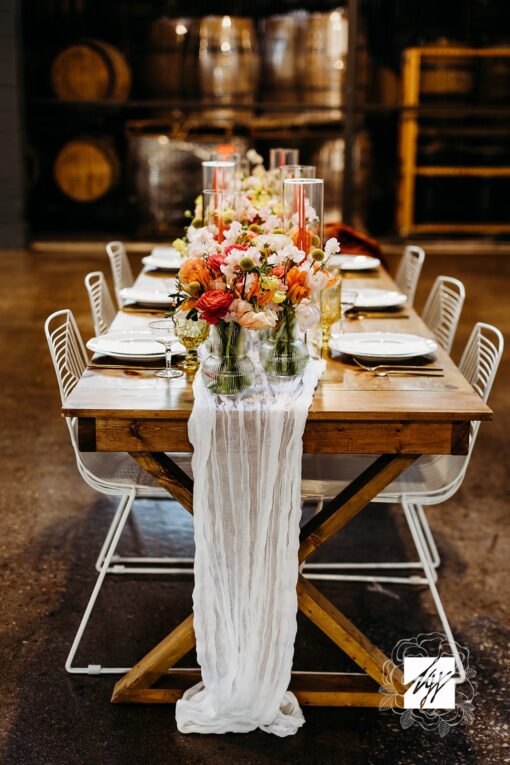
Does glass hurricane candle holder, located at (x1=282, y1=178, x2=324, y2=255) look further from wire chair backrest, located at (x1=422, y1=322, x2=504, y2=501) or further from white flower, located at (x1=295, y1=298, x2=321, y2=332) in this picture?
wire chair backrest, located at (x1=422, y1=322, x2=504, y2=501)

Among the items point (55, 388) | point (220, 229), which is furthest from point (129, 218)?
point (220, 229)

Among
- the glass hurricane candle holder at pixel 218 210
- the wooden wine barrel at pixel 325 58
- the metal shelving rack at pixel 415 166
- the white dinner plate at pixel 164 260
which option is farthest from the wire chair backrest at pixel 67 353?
the metal shelving rack at pixel 415 166

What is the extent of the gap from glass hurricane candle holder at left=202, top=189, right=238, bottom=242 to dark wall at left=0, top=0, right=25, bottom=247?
604 centimetres

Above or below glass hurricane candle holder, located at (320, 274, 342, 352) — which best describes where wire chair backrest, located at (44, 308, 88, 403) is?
below

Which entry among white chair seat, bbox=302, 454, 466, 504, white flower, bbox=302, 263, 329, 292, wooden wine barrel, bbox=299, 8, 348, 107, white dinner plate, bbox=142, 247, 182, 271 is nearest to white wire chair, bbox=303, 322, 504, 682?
white chair seat, bbox=302, 454, 466, 504

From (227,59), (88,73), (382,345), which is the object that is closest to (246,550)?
(382,345)

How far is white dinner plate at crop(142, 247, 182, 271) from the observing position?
14.4 ft

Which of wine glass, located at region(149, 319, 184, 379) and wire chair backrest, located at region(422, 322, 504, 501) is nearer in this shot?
wine glass, located at region(149, 319, 184, 379)

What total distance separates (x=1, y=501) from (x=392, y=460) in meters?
1.97

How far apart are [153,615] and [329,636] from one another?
2.26ft

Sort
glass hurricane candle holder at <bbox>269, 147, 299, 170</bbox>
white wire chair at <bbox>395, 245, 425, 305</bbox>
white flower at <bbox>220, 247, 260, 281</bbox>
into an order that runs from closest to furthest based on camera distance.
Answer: white flower at <bbox>220, 247, 260, 281</bbox>
white wire chair at <bbox>395, 245, 425, 305</bbox>
glass hurricane candle holder at <bbox>269, 147, 299, 170</bbox>

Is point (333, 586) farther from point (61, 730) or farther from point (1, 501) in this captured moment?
point (1, 501)

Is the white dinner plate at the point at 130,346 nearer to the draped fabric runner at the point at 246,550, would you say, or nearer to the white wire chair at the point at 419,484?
the draped fabric runner at the point at 246,550

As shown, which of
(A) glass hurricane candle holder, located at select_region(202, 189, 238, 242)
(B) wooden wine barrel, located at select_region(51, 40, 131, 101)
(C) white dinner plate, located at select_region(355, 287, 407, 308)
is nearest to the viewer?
(A) glass hurricane candle holder, located at select_region(202, 189, 238, 242)
